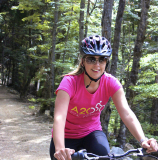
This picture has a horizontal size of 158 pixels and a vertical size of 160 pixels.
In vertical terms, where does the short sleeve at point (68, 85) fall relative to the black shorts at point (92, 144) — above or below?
above

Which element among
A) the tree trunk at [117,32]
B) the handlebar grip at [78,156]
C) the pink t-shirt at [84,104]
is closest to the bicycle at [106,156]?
the handlebar grip at [78,156]

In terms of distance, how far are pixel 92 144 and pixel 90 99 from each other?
0.50 meters

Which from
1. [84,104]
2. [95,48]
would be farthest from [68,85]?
[95,48]

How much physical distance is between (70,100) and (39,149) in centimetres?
473

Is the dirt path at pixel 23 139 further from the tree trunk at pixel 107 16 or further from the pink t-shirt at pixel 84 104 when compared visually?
the tree trunk at pixel 107 16

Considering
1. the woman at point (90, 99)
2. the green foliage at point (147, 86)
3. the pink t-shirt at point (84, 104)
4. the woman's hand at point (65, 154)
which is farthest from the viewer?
the green foliage at point (147, 86)

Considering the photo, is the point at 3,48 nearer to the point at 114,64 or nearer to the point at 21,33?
the point at 21,33

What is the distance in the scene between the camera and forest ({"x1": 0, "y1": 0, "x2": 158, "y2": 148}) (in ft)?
24.4

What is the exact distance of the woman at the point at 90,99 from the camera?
7.00 feet

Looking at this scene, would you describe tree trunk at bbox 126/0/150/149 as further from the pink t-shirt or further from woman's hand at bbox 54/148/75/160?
woman's hand at bbox 54/148/75/160

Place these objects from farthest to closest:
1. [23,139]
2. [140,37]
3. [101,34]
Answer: [140,37] < [23,139] < [101,34]

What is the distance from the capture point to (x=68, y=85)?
2135 mm

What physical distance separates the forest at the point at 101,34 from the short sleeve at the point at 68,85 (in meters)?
3.94

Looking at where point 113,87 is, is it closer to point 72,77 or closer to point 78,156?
point 72,77
